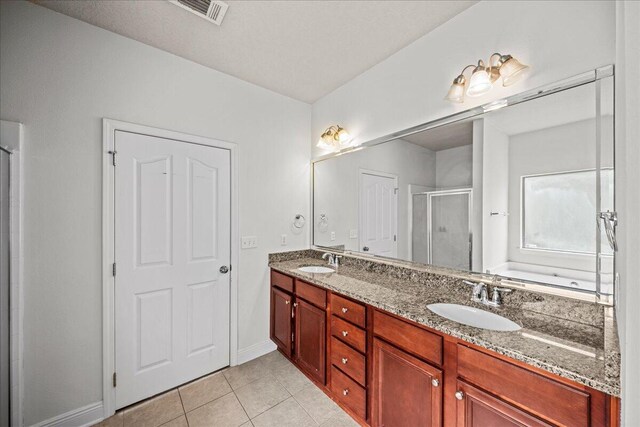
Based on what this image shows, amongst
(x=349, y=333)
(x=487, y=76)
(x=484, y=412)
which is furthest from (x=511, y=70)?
(x=349, y=333)

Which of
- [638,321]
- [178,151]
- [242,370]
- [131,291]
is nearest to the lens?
[638,321]

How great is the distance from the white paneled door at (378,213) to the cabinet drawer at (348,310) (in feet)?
2.04

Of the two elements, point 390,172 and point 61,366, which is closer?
point 61,366

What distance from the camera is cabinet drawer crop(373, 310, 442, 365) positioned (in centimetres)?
118

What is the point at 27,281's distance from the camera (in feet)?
4.95

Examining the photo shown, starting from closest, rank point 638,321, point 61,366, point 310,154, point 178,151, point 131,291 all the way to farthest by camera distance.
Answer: point 638,321
point 61,366
point 131,291
point 178,151
point 310,154

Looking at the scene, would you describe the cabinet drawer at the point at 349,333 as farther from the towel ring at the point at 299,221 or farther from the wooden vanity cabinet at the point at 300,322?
the towel ring at the point at 299,221

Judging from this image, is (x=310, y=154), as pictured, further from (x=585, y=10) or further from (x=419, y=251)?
(x=585, y=10)

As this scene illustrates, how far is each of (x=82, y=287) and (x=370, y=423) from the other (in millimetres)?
1992

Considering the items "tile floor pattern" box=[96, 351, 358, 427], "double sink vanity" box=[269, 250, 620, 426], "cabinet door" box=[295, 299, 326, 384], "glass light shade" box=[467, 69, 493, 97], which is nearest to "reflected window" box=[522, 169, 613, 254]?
"double sink vanity" box=[269, 250, 620, 426]

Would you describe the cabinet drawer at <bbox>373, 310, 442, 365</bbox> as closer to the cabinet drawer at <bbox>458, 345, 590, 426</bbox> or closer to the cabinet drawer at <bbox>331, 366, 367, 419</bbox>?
the cabinet drawer at <bbox>458, 345, 590, 426</bbox>

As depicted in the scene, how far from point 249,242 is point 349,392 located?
1.44 metres

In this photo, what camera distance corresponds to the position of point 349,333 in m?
1.63

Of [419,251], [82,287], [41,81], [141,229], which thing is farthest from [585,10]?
[82,287]
